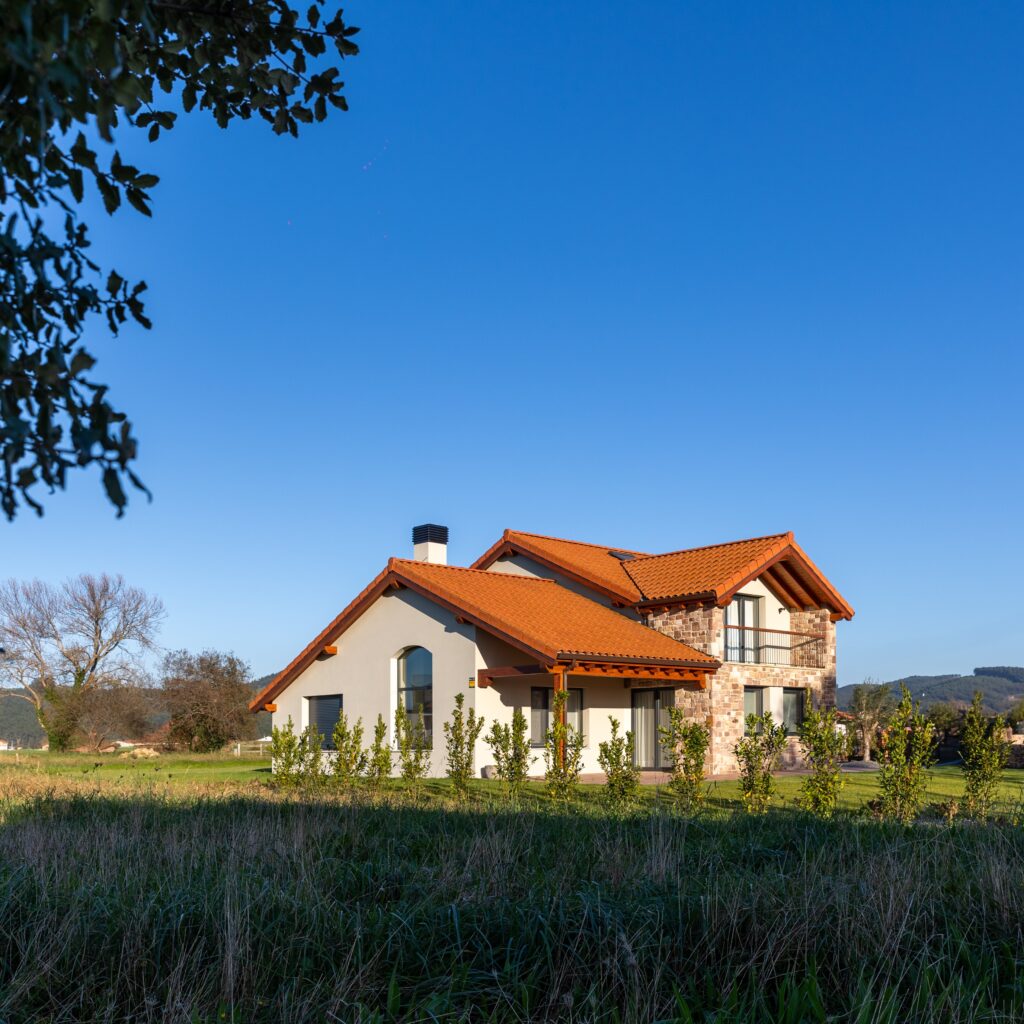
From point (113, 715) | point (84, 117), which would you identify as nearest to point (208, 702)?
point (113, 715)

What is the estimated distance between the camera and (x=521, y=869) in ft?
24.8

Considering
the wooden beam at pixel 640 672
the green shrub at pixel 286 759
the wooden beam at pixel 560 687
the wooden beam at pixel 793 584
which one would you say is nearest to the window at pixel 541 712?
the wooden beam at pixel 560 687

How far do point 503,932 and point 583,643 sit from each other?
15.2 metres

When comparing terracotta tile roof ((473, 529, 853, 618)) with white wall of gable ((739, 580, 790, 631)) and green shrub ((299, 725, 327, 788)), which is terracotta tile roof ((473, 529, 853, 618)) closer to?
white wall of gable ((739, 580, 790, 631))

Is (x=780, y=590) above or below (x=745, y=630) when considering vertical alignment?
above

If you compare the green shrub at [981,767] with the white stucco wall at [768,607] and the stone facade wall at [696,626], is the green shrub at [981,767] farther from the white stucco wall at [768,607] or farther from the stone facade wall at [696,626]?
the white stucco wall at [768,607]

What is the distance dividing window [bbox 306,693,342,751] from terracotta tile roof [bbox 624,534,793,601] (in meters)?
7.98

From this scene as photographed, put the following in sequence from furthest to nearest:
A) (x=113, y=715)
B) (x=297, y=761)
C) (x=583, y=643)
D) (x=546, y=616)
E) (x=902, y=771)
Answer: (x=113, y=715) < (x=546, y=616) < (x=583, y=643) < (x=297, y=761) < (x=902, y=771)

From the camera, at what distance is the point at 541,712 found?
2277cm

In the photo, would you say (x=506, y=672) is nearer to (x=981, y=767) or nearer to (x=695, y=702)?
(x=695, y=702)

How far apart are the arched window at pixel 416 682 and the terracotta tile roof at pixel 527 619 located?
156 centimetres

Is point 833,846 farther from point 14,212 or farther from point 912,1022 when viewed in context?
point 14,212

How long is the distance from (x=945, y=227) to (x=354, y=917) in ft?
49.7

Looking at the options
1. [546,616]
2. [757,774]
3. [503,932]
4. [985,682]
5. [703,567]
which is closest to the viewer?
[503,932]
